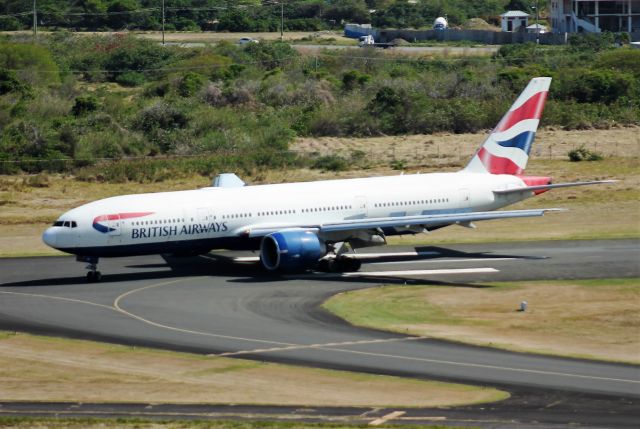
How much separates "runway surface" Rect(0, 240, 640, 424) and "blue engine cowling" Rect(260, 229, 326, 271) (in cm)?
81

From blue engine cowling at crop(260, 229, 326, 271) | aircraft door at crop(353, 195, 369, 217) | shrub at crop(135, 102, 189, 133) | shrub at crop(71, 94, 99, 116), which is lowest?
blue engine cowling at crop(260, 229, 326, 271)

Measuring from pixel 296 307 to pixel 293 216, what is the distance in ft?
28.9

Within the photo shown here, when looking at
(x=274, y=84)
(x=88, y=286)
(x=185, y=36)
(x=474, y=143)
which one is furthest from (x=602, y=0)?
(x=88, y=286)

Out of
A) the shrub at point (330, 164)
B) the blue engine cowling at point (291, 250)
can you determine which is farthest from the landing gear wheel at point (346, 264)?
the shrub at point (330, 164)

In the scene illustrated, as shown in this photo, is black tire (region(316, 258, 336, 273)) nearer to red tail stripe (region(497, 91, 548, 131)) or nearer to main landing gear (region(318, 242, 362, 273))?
main landing gear (region(318, 242, 362, 273))

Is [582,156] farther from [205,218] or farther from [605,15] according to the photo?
[605,15]

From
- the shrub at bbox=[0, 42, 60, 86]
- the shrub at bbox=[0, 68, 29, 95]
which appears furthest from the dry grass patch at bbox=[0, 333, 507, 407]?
the shrub at bbox=[0, 42, 60, 86]

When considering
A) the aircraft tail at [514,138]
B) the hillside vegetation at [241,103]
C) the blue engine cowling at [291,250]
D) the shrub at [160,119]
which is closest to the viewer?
the blue engine cowling at [291,250]

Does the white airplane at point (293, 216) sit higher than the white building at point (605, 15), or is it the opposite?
the white building at point (605, 15)

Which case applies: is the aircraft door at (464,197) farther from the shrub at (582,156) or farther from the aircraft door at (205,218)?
the shrub at (582,156)

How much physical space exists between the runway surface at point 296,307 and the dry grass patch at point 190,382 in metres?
1.45

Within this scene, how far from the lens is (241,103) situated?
389ft

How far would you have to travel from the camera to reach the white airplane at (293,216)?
5662cm

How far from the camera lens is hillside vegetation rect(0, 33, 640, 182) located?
312 ft
